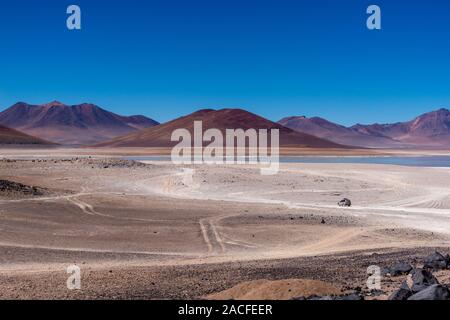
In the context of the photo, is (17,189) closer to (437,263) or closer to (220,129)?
(437,263)

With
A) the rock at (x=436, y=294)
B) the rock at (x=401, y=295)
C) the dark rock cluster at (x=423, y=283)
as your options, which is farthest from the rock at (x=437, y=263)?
the rock at (x=436, y=294)

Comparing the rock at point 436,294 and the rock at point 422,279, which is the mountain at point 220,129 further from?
the rock at point 436,294

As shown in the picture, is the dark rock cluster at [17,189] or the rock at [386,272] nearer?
the rock at [386,272]

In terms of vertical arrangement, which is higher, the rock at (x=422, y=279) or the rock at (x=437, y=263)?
the rock at (x=422, y=279)

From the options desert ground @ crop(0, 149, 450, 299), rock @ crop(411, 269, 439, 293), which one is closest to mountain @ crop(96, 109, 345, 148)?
desert ground @ crop(0, 149, 450, 299)

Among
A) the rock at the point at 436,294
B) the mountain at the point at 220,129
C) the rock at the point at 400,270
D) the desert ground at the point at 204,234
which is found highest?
the mountain at the point at 220,129

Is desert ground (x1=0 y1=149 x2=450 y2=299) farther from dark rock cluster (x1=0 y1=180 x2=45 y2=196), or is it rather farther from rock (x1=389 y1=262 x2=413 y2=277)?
rock (x1=389 y1=262 x2=413 y2=277)

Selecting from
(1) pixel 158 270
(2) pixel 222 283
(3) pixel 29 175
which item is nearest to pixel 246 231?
(1) pixel 158 270

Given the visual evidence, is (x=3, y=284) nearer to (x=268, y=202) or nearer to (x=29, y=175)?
(x=268, y=202)
